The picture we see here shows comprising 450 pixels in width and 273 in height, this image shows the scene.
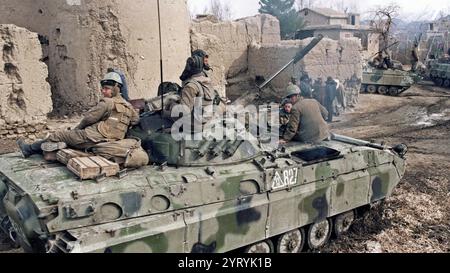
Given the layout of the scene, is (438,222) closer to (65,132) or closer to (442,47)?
(65,132)

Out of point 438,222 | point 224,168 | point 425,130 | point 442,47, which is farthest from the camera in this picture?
point 442,47

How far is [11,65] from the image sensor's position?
34.0ft

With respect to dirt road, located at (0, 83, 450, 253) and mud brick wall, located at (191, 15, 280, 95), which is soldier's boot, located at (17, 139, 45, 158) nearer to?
dirt road, located at (0, 83, 450, 253)

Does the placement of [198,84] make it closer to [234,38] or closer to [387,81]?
[234,38]

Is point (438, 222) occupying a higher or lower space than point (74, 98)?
lower

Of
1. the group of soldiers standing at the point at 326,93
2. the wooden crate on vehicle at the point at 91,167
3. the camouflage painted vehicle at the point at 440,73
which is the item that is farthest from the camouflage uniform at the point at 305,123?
the camouflage painted vehicle at the point at 440,73

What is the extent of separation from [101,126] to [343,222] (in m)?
3.86

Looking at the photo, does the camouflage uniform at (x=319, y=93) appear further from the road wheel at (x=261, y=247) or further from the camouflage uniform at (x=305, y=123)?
the road wheel at (x=261, y=247)

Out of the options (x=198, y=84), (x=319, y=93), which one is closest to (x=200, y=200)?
(x=198, y=84)

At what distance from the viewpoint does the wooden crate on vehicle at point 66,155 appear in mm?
5488

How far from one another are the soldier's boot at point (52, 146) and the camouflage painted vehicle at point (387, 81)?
60.2ft

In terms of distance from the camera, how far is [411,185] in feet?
30.4
